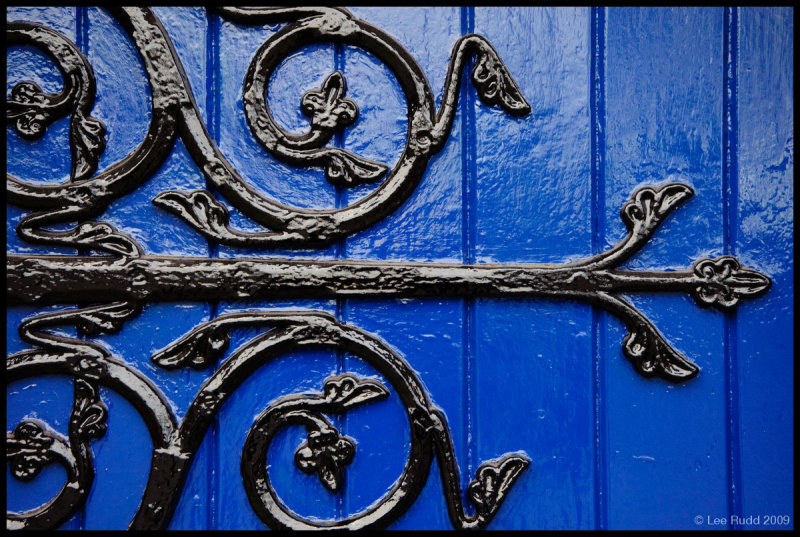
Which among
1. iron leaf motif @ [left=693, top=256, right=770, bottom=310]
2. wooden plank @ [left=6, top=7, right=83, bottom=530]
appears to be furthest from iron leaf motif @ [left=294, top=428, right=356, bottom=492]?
iron leaf motif @ [left=693, top=256, right=770, bottom=310]

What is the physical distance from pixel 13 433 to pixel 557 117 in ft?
2.50

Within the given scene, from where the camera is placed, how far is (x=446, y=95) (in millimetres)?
658

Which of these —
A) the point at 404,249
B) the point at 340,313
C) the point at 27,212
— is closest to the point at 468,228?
the point at 404,249

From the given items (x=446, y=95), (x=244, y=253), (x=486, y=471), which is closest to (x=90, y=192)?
(x=244, y=253)

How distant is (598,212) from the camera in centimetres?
68

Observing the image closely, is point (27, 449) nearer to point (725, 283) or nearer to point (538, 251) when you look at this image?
point (538, 251)

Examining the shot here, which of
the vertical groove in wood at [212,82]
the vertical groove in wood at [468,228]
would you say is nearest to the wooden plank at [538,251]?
the vertical groove in wood at [468,228]

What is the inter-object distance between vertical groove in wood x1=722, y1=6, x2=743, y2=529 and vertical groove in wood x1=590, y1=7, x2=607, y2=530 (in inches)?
6.6

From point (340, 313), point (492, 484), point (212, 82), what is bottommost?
point (492, 484)

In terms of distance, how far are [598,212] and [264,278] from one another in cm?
44

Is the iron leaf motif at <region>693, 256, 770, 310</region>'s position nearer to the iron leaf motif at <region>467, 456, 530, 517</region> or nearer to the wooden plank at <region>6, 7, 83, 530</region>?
the iron leaf motif at <region>467, 456, 530, 517</region>

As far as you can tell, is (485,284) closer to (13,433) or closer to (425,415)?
(425,415)

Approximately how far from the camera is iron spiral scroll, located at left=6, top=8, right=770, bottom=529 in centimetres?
60

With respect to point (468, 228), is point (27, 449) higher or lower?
lower
